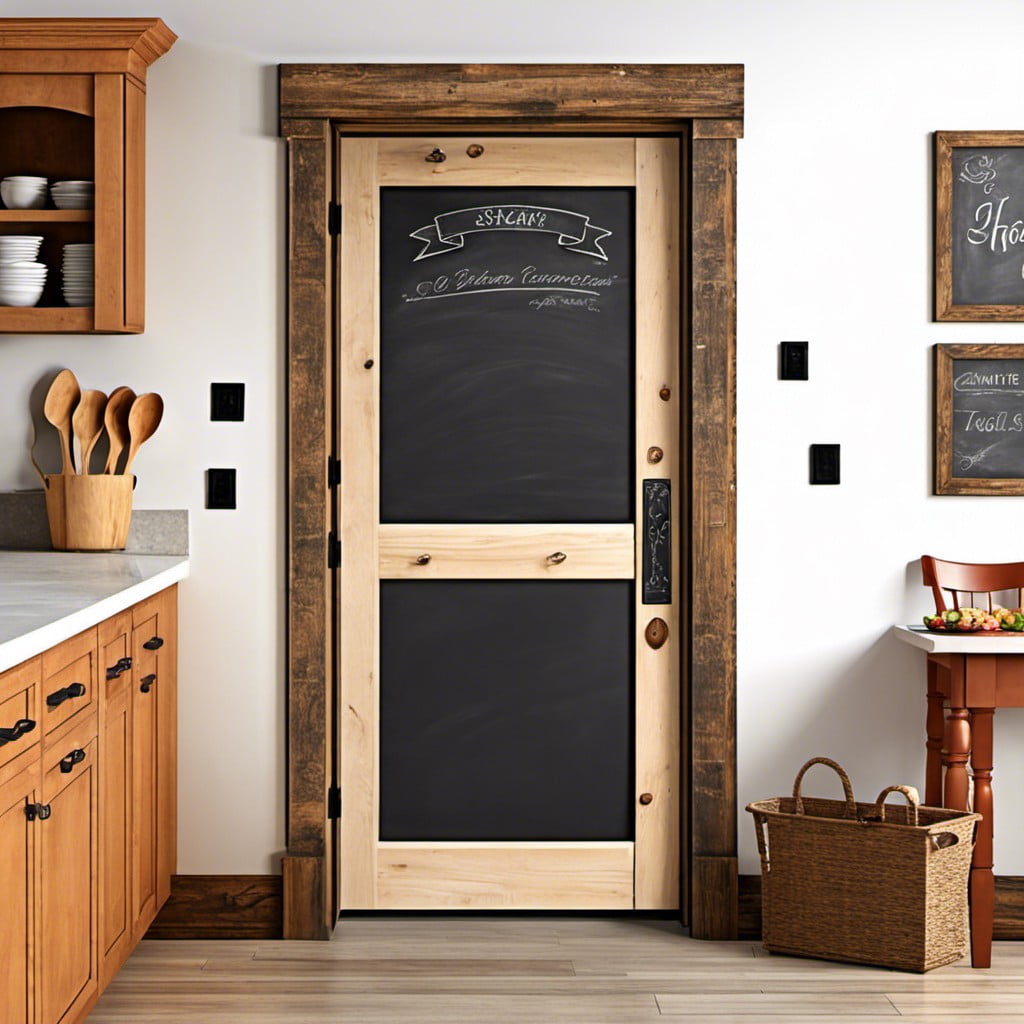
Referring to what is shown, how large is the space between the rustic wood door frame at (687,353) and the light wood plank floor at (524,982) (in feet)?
0.53

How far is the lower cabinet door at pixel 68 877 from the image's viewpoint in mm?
2121

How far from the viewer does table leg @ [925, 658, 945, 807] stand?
3117 mm

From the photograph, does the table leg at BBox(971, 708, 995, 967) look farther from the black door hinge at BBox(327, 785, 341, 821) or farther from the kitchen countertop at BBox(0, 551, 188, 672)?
the kitchen countertop at BBox(0, 551, 188, 672)

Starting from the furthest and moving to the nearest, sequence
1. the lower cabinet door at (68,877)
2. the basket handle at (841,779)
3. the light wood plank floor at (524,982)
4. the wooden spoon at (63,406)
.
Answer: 1. the wooden spoon at (63,406)
2. the basket handle at (841,779)
3. the light wood plank floor at (524,982)
4. the lower cabinet door at (68,877)

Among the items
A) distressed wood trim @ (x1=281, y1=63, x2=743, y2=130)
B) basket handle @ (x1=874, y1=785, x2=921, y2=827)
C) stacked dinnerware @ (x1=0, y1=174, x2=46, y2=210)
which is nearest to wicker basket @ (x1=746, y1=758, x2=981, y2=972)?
basket handle @ (x1=874, y1=785, x2=921, y2=827)

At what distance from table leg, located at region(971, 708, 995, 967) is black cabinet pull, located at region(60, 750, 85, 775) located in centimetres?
200

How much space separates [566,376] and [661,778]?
3.58 ft

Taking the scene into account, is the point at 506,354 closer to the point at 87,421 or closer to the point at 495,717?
the point at 495,717

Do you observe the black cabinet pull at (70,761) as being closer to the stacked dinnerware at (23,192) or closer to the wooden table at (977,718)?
the stacked dinnerware at (23,192)

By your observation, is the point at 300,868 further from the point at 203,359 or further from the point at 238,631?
the point at 203,359

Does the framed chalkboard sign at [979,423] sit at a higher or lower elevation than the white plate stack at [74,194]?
lower

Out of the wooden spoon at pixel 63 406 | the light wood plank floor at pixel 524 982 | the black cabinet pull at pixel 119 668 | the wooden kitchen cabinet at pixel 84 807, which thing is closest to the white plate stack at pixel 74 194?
the wooden spoon at pixel 63 406

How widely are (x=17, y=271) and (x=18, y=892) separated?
1621 millimetres

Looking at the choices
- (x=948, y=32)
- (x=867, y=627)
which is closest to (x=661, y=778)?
(x=867, y=627)
